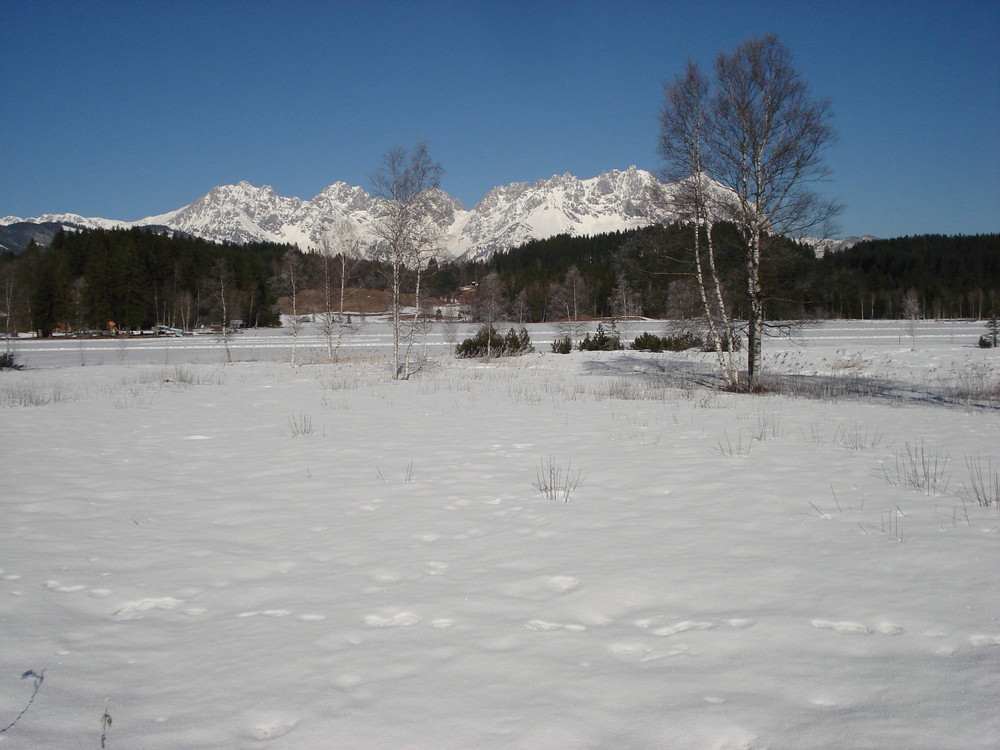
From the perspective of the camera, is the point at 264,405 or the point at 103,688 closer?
the point at 103,688

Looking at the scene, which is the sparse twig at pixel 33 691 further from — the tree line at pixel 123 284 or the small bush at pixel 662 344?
the tree line at pixel 123 284

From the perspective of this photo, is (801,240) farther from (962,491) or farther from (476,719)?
(476,719)

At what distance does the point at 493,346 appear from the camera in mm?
32375

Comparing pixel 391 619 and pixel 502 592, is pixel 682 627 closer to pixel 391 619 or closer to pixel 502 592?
pixel 502 592

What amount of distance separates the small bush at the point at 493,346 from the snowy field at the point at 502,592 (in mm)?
22853

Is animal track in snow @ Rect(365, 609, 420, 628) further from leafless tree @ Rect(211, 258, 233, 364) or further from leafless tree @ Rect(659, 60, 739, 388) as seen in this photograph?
leafless tree @ Rect(211, 258, 233, 364)

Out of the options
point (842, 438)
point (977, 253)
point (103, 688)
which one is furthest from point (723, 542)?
point (977, 253)

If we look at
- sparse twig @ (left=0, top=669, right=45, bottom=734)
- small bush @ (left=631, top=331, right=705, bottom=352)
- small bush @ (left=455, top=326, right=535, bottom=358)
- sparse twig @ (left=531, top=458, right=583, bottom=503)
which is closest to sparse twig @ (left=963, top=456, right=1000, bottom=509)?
sparse twig @ (left=531, top=458, right=583, bottom=503)

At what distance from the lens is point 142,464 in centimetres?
730

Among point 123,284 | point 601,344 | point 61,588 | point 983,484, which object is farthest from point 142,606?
point 123,284

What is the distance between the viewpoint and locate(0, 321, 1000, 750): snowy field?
2320 mm

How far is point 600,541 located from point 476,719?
2309 millimetres

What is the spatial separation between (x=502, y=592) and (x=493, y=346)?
94.9ft

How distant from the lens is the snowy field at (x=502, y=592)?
2.32 m
